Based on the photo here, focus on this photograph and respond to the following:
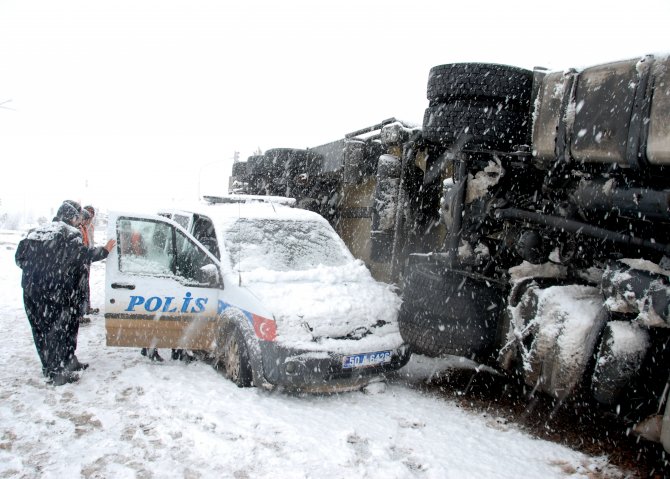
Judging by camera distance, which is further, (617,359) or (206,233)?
(206,233)

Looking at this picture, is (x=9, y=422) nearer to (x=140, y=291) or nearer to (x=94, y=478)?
(x=94, y=478)

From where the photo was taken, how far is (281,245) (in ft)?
17.1

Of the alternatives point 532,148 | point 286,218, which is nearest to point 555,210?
point 532,148

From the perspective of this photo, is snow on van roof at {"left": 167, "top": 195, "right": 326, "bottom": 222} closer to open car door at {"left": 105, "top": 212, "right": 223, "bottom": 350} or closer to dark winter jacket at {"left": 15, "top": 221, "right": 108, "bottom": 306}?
open car door at {"left": 105, "top": 212, "right": 223, "bottom": 350}

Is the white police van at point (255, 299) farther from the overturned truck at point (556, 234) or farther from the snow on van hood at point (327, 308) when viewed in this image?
the overturned truck at point (556, 234)

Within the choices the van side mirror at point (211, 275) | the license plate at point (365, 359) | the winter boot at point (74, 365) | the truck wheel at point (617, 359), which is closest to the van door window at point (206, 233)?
the van side mirror at point (211, 275)

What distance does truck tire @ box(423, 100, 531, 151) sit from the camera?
12.6ft

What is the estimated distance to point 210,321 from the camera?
4852 mm

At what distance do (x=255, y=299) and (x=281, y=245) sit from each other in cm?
106

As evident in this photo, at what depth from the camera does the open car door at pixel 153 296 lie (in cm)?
472

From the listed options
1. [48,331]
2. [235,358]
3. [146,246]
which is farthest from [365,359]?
[48,331]

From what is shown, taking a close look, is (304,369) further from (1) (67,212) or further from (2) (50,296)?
(1) (67,212)

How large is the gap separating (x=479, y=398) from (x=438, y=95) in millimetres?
2720

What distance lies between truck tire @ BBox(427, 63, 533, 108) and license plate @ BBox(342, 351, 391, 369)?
2.24 m
